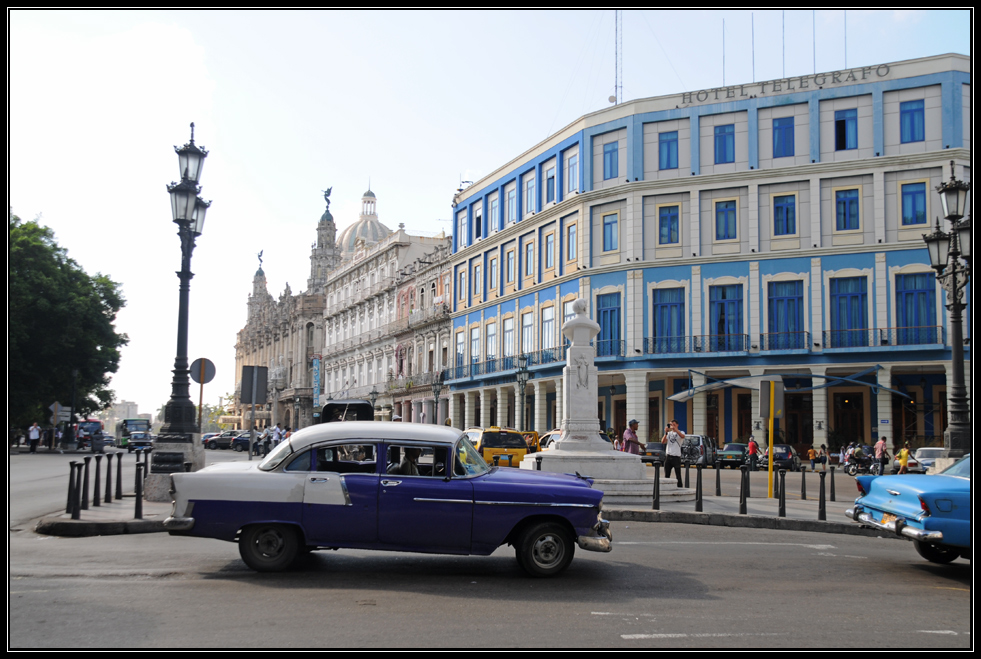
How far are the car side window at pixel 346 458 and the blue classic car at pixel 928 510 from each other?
5.54 metres

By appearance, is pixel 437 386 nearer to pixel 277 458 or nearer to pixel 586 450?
pixel 586 450

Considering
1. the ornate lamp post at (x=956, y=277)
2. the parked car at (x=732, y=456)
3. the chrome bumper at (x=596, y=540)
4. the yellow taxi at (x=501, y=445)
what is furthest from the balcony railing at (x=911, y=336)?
the chrome bumper at (x=596, y=540)

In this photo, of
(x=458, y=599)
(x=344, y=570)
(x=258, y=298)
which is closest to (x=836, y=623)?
(x=458, y=599)

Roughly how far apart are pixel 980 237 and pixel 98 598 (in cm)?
841

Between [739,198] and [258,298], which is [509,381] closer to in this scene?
[739,198]

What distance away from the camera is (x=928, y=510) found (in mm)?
8812

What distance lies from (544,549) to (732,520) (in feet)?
20.3

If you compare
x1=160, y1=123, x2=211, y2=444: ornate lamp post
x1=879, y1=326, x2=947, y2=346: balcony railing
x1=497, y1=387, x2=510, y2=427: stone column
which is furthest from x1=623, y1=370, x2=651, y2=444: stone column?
x1=160, y1=123, x2=211, y2=444: ornate lamp post

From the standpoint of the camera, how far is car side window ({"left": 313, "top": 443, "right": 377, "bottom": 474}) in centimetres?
870

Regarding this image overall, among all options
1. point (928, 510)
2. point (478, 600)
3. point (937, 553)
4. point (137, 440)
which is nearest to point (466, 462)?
point (478, 600)

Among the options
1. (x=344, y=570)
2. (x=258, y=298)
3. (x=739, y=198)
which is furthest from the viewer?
(x=258, y=298)

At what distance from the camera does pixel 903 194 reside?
120 ft

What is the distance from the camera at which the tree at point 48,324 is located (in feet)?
147

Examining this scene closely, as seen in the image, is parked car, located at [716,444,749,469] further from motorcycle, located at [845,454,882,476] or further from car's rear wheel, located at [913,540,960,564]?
car's rear wheel, located at [913,540,960,564]
